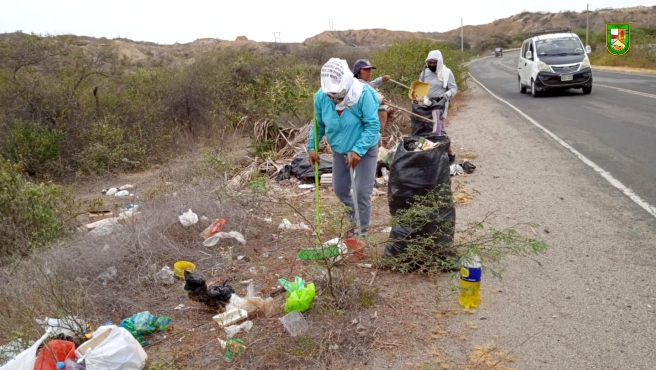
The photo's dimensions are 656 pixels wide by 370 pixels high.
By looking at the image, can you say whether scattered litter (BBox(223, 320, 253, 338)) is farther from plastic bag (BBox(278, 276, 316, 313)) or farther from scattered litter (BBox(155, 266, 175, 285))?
scattered litter (BBox(155, 266, 175, 285))

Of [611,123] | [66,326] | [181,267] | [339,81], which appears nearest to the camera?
[66,326]

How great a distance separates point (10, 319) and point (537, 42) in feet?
55.6

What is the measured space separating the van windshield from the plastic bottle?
574 inches

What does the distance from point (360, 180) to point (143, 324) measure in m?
2.24

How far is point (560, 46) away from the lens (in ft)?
54.3

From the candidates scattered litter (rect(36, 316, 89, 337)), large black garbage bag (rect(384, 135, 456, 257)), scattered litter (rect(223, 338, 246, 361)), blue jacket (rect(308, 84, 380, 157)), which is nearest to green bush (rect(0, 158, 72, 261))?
scattered litter (rect(36, 316, 89, 337))

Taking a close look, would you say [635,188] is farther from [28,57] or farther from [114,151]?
[28,57]

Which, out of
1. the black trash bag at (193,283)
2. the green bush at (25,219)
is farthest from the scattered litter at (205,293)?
the green bush at (25,219)

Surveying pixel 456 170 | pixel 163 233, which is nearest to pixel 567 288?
pixel 163 233

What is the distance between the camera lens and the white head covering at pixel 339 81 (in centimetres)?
441

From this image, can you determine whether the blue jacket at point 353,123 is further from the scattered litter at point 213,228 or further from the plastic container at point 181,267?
the plastic container at point 181,267

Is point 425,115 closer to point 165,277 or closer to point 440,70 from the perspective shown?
point 440,70

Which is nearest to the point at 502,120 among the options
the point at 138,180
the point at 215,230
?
the point at 138,180

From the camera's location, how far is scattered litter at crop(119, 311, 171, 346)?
362 cm
